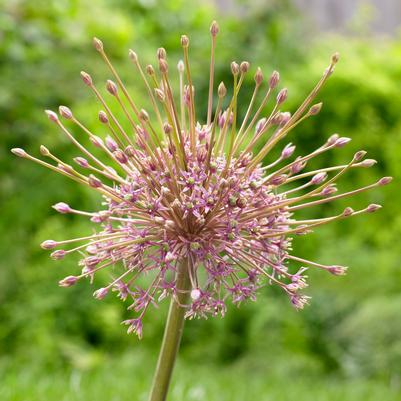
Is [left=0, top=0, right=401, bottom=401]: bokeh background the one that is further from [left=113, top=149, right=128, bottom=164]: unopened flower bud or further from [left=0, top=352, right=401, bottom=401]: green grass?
[left=113, top=149, right=128, bottom=164]: unopened flower bud

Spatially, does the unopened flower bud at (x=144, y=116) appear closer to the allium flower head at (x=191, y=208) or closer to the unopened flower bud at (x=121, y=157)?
the allium flower head at (x=191, y=208)

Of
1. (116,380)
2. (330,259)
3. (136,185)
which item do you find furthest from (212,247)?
(330,259)

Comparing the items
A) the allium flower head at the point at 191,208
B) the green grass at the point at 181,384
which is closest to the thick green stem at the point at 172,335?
the allium flower head at the point at 191,208

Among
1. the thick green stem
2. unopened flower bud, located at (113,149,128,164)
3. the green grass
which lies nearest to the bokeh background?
the green grass

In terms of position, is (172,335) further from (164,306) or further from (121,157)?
(164,306)

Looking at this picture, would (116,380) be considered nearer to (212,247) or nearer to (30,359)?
(30,359)

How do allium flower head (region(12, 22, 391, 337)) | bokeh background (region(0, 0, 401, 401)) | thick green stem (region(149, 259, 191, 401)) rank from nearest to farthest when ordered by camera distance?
allium flower head (region(12, 22, 391, 337))
thick green stem (region(149, 259, 191, 401))
bokeh background (region(0, 0, 401, 401))
